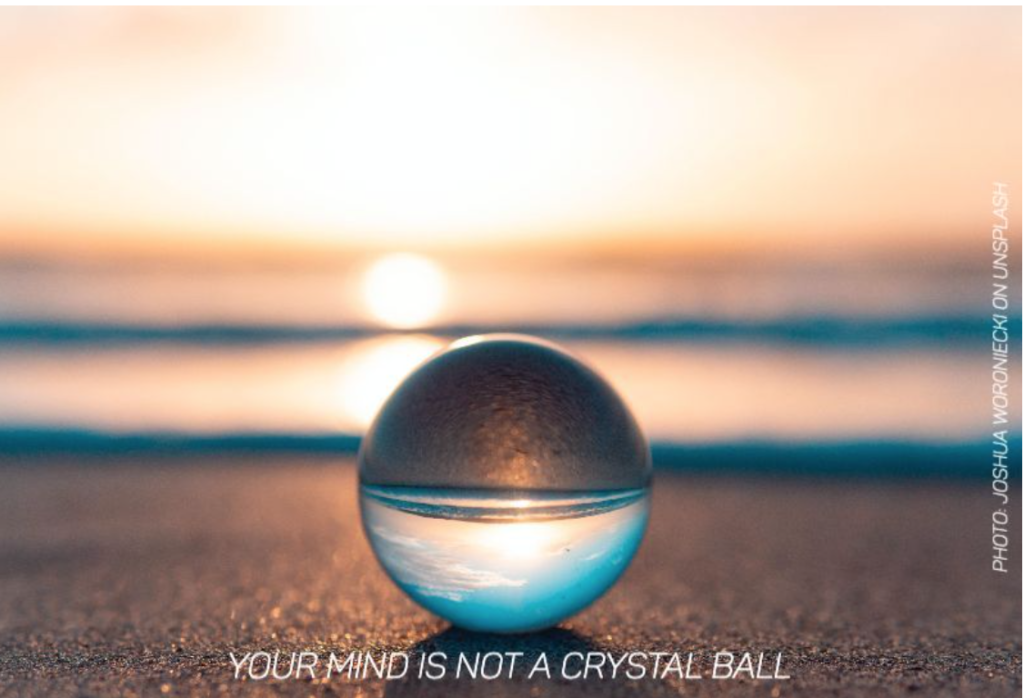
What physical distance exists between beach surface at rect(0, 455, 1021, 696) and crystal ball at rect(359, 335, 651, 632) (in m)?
0.24

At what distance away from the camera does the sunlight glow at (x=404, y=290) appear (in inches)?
648

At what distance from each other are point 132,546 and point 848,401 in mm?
6442

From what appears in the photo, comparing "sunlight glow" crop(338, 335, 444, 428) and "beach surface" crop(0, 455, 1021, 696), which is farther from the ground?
"beach surface" crop(0, 455, 1021, 696)

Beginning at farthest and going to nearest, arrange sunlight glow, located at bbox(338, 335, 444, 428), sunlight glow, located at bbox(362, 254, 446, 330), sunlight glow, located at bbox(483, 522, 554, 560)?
sunlight glow, located at bbox(362, 254, 446, 330)
sunlight glow, located at bbox(338, 335, 444, 428)
sunlight glow, located at bbox(483, 522, 554, 560)

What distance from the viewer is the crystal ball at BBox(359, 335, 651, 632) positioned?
262 cm

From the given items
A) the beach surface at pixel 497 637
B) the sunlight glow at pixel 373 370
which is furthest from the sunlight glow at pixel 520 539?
the sunlight glow at pixel 373 370

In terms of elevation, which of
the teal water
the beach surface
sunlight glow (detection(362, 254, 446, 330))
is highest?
the teal water

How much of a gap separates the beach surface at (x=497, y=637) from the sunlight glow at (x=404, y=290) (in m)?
9.66

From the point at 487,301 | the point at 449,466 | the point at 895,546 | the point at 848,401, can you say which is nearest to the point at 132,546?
the point at 449,466

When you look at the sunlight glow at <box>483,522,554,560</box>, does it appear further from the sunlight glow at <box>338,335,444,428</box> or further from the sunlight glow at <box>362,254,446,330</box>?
the sunlight glow at <box>362,254,446,330</box>

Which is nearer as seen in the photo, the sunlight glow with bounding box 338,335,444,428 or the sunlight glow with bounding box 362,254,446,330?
the sunlight glow with bounding box 338,335,444,428

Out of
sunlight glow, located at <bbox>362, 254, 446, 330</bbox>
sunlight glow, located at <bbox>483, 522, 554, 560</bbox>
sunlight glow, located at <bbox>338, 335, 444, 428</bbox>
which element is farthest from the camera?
sunlight glow, located at <bbox>362, 254, 446, 330</bbox>

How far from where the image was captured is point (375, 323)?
15.1 metres

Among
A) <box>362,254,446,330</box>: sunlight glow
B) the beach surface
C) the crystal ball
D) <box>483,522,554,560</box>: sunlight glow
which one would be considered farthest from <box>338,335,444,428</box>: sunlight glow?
<box>483,522,554,560</box>: sunlight glow
